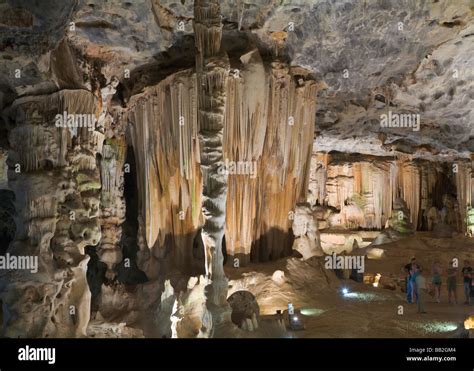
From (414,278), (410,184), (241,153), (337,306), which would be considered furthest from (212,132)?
(410,184)

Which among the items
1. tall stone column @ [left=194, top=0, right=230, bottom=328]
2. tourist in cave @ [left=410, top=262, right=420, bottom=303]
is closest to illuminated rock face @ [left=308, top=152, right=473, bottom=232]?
tourist in cave @ [left=410, top=262, right=420, bottom=303]

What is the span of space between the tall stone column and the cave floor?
103 cm

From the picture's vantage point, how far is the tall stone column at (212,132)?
7.03 meters

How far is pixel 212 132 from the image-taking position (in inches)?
288

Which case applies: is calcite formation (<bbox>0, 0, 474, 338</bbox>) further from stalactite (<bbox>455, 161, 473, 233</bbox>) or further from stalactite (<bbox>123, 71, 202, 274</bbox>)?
stalactite (<bbox>455, 161, 473, 233</bbox>)

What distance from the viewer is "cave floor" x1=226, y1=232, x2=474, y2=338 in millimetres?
7090

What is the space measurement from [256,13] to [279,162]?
3049 millimetres

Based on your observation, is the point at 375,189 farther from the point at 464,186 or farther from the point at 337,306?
the point at 337,306

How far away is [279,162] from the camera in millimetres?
10234

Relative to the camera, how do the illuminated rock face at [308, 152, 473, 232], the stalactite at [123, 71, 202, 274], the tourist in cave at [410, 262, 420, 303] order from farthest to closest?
the illuminated rock face at [308, 152, 473, 232] < the stalactite at [123, 71, 202, 274] < the tourist in cave at [410, 262, 420, 303]

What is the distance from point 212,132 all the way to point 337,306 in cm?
374

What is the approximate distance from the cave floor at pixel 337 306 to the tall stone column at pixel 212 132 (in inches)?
40.6
